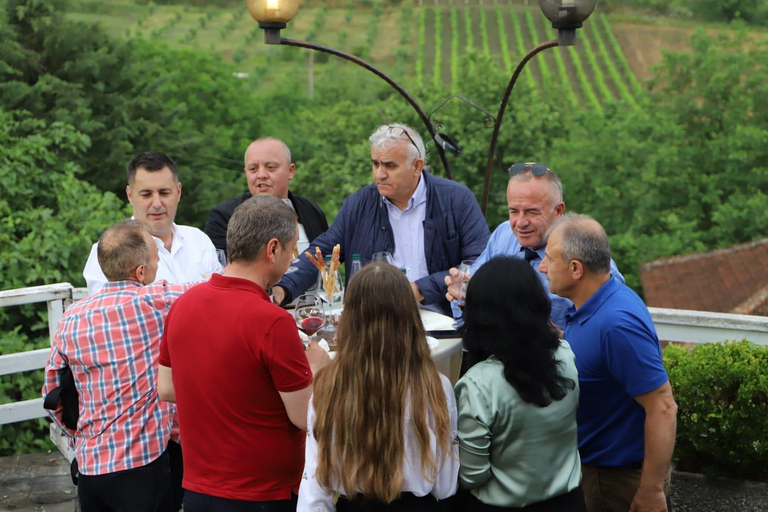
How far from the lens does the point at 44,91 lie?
21031 millimetres

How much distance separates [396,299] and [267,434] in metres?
0.69

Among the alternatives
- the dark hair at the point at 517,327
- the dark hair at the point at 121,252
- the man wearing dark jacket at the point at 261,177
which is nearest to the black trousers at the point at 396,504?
the dark hair at the point at 517,327

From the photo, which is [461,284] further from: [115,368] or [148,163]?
[148,163]

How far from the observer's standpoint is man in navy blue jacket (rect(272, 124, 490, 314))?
14.2ft

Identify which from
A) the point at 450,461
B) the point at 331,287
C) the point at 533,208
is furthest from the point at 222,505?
the point at 533,208

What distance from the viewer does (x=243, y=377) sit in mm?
2523

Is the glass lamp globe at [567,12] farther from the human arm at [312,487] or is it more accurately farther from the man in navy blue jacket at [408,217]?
the human arm at [312,487]

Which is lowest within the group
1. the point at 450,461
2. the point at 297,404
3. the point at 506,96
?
the point at 450,461

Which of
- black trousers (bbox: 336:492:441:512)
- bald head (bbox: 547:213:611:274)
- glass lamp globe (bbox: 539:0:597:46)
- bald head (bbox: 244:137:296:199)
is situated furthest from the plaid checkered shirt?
glass lamp globe (bbox: 539:0:597:46)

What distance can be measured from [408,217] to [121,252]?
1846 mm

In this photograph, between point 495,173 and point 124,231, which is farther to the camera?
point 495,173

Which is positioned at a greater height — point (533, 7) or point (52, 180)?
point (533, 7)

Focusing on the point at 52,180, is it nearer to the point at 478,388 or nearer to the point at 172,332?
the point at 172,332

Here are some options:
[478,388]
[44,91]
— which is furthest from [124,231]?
[44,91]
